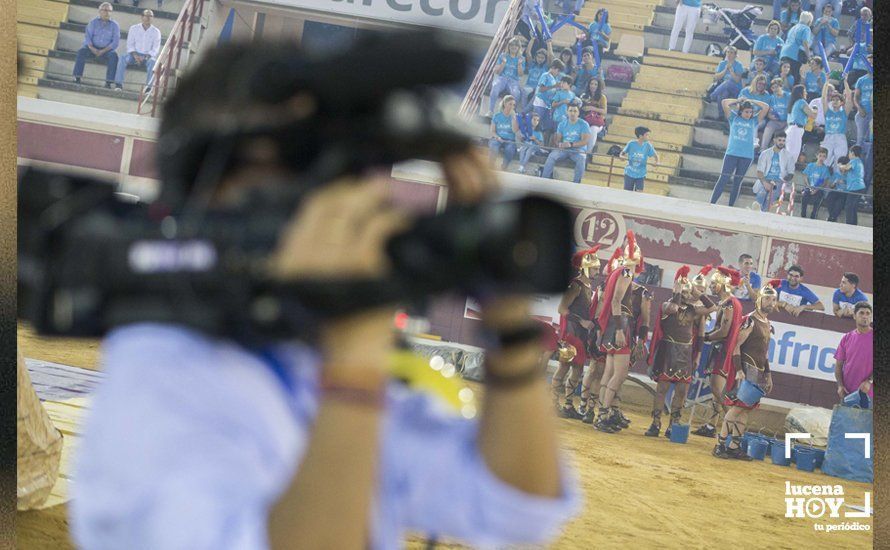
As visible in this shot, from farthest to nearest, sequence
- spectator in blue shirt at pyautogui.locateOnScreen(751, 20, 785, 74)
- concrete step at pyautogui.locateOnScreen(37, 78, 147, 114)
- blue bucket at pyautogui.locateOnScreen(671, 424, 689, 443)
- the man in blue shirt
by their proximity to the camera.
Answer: blue bucket at pyautogui.locateOnScreen(671, 424, 689, 443)
spectator in blue shirt at pyautogui.locateOnScreen(751, 20, 785, 74)
the man in blue shirt
concrete step at pyautogui.locateOnScreen(37, 78, 147, 114)

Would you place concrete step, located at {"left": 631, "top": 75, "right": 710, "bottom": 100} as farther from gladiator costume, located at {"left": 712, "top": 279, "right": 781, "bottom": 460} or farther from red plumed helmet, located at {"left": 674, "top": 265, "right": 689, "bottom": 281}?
gladiator costume, located at {"left": 712, "top": 279, "right": 781, "bottom": 460}

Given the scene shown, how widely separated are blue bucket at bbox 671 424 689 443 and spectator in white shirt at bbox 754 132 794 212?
1.36 m

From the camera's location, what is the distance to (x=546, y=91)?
4.43 meters

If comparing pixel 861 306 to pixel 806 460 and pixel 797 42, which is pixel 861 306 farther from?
pixel 797 42

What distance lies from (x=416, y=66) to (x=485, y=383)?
207 millimetres

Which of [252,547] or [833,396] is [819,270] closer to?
[833,396]

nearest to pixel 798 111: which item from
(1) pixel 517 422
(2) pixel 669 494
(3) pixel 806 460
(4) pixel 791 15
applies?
(4) pixel 791 15

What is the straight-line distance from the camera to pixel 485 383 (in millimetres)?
558

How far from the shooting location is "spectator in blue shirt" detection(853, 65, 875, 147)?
4.43 m

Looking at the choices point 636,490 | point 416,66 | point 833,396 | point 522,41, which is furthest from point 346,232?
point 833,396

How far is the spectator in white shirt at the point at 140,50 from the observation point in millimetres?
3273

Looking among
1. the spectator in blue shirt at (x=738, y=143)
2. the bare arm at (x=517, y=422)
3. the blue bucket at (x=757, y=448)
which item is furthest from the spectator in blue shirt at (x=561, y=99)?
the bare arm at (x=517, y=422)

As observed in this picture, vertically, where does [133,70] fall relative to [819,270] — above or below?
above

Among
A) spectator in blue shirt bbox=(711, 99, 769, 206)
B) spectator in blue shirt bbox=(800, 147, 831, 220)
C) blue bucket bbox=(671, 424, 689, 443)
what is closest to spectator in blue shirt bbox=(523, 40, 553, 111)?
spectator in blue shirt bbox=(711, 99, 769, 206)
